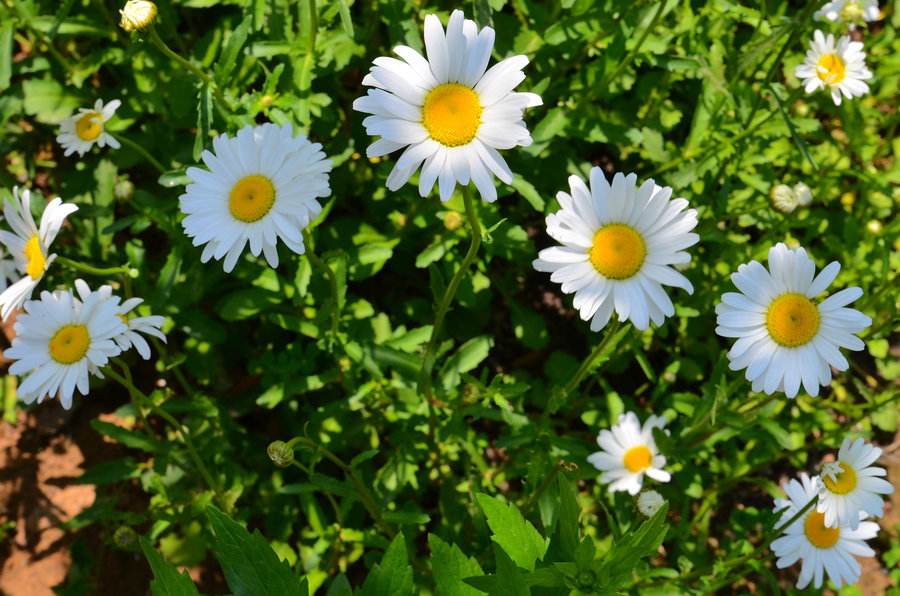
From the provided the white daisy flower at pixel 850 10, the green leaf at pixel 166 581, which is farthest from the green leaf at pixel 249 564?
the white daisy flower at pixel 850 10

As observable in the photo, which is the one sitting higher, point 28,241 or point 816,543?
point 28,241

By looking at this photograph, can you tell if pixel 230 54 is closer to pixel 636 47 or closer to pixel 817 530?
pixel 636 47

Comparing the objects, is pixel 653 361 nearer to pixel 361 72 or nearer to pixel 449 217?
pixel 449 217

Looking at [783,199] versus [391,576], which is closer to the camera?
[391,576]

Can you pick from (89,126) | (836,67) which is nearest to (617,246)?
(836,67)

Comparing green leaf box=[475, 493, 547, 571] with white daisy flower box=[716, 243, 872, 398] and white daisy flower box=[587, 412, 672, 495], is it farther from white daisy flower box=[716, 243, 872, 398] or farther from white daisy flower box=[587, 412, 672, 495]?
white daisy flower box=[587, 412, 672, 495]

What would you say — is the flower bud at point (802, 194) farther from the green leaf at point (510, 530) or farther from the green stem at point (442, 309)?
the green leaf at point (510, 530)

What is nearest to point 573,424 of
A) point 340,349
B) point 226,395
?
point 340,349
